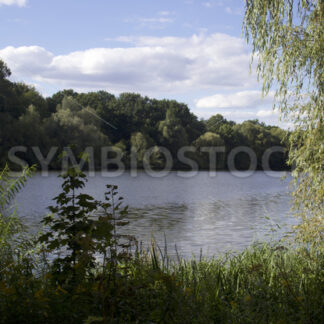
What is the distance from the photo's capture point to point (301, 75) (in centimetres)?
763

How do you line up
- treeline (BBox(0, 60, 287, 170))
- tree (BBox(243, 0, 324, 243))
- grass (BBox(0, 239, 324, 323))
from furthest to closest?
treeline (BBox(0, 60, 287, 170))
tree (BBox(243, 0, 324, 243))
grass (BBox(0, 239, 324, 323))

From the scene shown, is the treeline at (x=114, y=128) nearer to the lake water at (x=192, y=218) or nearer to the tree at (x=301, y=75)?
the lake water at (x=192, y=218)

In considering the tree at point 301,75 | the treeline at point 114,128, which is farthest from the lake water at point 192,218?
the treeline at point 114,128

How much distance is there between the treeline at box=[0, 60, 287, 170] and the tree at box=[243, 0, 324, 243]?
38.0m

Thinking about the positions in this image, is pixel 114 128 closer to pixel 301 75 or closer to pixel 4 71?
pixel 4 71

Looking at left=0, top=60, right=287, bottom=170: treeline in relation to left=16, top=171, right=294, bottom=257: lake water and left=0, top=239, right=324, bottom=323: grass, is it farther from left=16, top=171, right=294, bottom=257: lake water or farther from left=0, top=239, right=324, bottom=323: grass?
left=0, top=239, right=324, bottom=323: grass

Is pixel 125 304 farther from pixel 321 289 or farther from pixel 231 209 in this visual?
pixel 231 209

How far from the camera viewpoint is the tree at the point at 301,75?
7.40 meters

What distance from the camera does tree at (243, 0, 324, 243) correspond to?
7.40m

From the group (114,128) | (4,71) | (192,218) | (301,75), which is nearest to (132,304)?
(301,75)

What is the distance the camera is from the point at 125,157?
215ft

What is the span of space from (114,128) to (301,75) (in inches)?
2734

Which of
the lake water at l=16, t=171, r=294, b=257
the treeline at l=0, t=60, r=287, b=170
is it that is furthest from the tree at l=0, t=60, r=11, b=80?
the lake water at l=16, t=171, r=294, b=257

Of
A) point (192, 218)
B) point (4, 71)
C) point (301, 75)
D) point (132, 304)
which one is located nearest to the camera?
point (132, 304)
